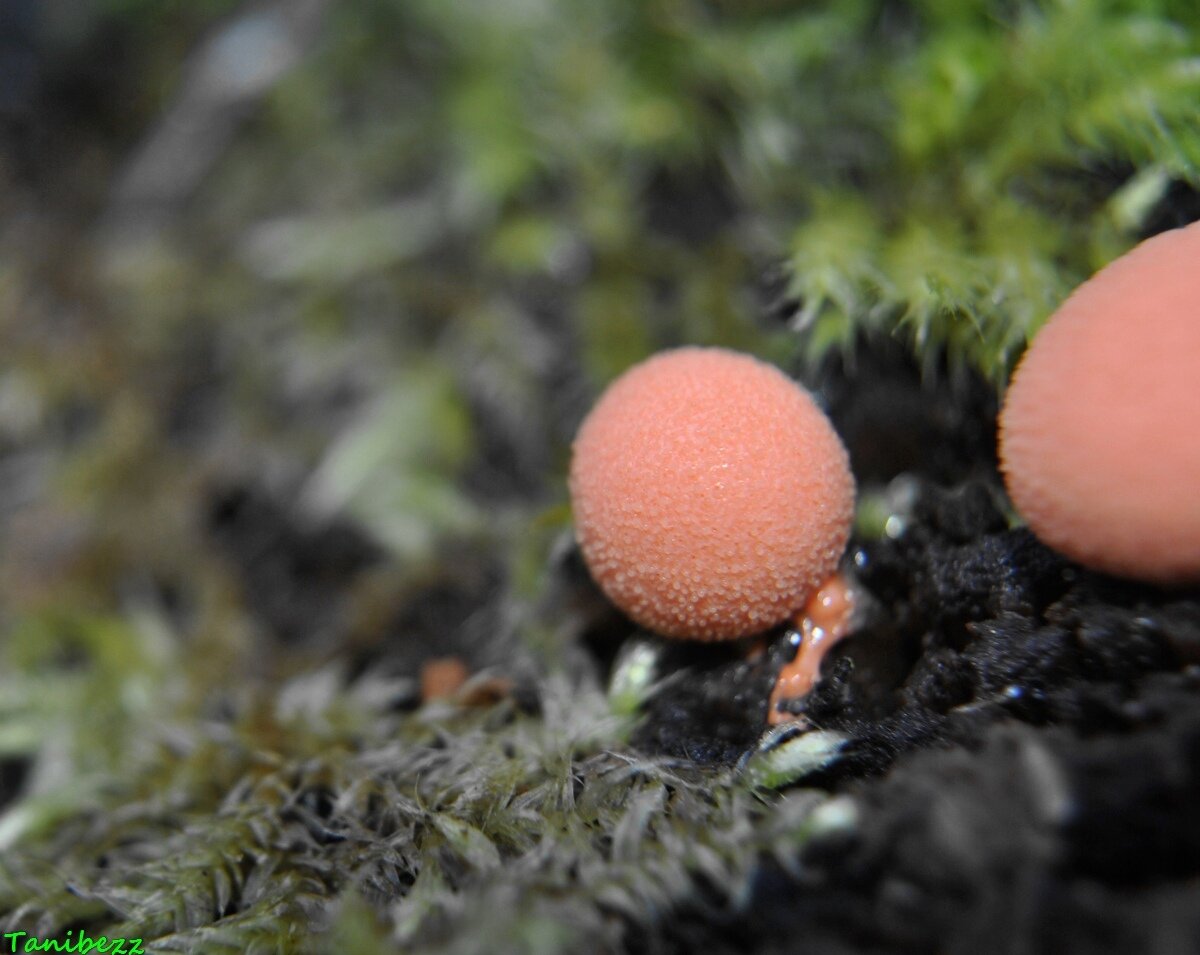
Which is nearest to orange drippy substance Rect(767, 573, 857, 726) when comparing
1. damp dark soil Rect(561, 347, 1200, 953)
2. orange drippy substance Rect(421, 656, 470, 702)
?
damp dark soil Rect(561, 347, 1200, 953)

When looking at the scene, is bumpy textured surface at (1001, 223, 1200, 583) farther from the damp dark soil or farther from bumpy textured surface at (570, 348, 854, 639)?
bumpy textured surface at (570, 348, 854, 639)

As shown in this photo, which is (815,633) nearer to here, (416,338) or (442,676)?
(442,676)

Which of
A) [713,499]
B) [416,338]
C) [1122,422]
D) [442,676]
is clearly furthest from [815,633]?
[416,338]

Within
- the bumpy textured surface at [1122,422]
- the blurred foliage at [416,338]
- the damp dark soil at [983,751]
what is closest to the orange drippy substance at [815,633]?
the damp dark soil at [983,751]

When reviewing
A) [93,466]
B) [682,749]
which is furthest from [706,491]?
[93,466]

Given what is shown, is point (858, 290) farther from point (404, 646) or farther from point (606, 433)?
point (404, 646)
